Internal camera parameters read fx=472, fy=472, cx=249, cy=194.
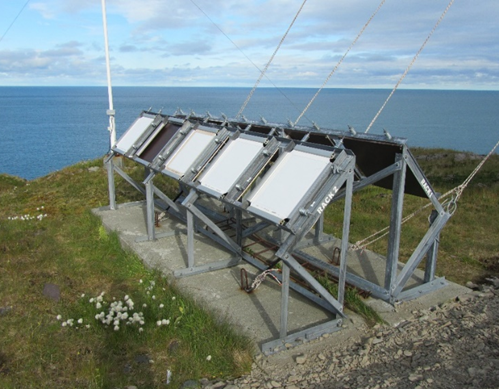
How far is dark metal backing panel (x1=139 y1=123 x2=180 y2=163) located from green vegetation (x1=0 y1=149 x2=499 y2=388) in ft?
6.05

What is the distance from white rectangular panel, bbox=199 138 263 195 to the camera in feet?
22.0

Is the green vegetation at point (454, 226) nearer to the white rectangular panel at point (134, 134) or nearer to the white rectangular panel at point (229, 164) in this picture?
the white rectangular panel at point (229, 164)

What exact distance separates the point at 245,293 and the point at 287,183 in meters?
2.26

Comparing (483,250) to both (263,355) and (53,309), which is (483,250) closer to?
(263,355)

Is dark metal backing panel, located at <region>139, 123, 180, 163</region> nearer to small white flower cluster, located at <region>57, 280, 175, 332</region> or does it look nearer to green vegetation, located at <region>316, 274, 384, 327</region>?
small white flower cluster, located at <region>57, 280, 175, 332</region>

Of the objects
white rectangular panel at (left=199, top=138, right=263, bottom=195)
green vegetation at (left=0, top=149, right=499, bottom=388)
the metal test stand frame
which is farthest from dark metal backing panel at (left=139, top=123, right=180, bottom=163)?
white rectangular panel at (left=199, top=138, right=263, bottom=195)

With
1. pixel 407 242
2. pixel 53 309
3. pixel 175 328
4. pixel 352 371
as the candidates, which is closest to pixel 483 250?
pixel 407 242

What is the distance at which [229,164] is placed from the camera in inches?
277

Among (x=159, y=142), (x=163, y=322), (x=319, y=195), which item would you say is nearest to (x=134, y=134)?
(x=159, y=142)

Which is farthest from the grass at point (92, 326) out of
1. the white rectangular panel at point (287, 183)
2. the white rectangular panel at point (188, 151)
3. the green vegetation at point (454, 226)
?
the green vegetation at point (454, 226)

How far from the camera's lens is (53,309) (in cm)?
678

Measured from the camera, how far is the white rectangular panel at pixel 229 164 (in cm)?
670

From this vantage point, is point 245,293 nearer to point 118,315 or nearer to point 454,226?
point 118,315

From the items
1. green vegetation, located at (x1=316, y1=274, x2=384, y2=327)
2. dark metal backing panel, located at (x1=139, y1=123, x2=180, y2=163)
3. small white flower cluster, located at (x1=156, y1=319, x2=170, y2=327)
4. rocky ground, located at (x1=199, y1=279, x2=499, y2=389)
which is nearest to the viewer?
rocky ground, located at (x1=199, y1=279, x2=499, y2=389)
